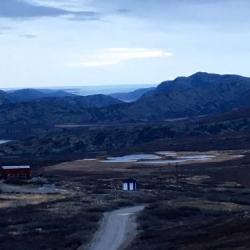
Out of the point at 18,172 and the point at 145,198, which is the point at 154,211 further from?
the point at 18,172

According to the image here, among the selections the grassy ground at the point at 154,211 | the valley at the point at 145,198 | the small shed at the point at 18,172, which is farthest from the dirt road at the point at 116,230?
the small shed at the point at 18,172

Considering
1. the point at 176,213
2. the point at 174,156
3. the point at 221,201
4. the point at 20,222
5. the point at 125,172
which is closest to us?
the point at 20,222

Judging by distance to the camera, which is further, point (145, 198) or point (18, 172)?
point (18, 172)

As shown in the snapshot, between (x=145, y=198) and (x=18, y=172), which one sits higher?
(x=145, y=198)

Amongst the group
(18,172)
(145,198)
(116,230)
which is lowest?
(18,172)

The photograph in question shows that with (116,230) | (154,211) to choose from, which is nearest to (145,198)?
(154,211)

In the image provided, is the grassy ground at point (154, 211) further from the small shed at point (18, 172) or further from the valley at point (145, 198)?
the small shed at point (18, 172)

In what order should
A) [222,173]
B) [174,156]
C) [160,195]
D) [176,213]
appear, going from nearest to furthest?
1. [176,213]
2. [160,195]
3. [222,173]
4. [174,156]

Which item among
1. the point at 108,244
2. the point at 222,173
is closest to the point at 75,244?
the point at 108,244

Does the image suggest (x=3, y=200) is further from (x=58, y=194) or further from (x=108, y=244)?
(x=108, y=244)
